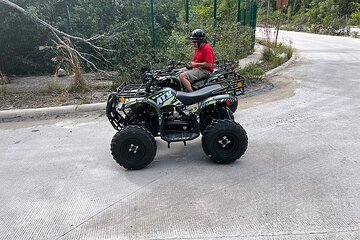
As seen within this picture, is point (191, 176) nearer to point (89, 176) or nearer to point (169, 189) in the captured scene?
point (169, 189)

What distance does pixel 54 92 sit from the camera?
867 centimetres

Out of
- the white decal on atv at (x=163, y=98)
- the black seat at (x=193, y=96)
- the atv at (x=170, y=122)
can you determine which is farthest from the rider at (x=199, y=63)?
the white decal on atv at (x=163, y=98)

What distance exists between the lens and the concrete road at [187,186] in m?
3.39

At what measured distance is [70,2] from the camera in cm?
1122

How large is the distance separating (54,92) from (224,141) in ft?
18.2

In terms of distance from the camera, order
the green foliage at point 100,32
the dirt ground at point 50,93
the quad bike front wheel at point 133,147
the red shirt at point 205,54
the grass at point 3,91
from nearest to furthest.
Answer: the quad bike front wheel at point 133,147
the red shirt at point 205,54
the dirt ground at point 50,93
the grass at point 3,91
the green foliage at point 100,32

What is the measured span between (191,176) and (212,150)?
475 mm

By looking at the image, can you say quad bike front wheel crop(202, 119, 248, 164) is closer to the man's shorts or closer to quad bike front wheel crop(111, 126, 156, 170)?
quad bike front wheel crop(111, 126, 156, 170)

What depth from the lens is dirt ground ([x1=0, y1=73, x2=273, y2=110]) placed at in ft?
26.0

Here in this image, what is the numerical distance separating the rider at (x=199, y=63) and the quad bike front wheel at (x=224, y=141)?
3.90 feet

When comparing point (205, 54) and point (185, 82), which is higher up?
point (205, 54)

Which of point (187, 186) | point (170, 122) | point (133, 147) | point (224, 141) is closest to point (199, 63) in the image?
point (170, 122)

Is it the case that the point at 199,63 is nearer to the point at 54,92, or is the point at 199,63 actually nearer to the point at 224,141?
the point at 224,141

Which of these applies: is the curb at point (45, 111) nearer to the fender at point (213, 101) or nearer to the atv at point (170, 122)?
the atv at point (170, 122)
